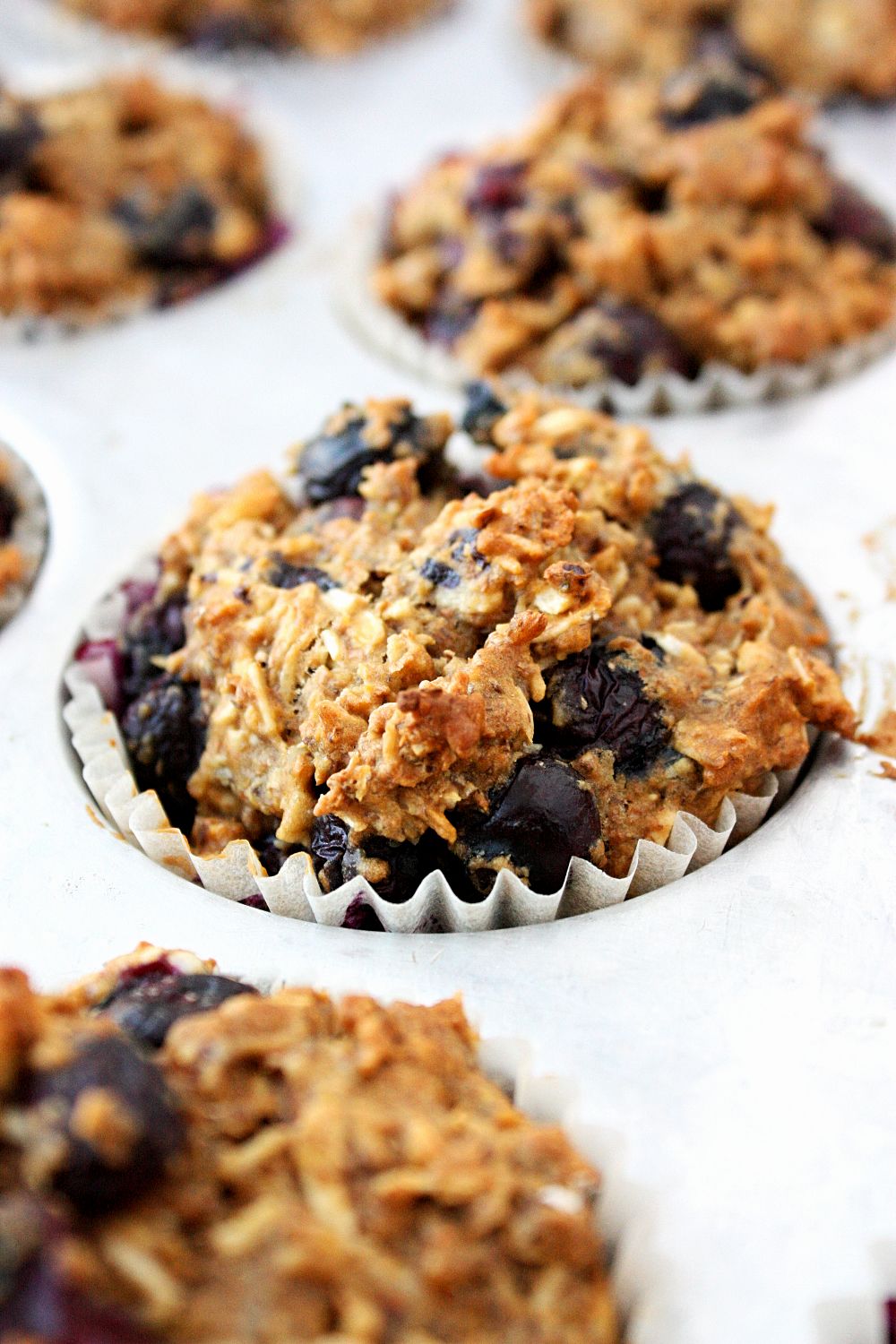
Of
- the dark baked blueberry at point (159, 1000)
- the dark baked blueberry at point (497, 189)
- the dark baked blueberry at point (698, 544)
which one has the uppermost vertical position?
the dark baked blueberry at point (497, 189)

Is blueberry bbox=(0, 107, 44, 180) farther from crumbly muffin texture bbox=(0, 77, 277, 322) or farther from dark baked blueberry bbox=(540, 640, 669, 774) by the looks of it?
dark baked blueberry bbox=(540, 640, 669, 774)

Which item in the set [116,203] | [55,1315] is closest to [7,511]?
[116,203]

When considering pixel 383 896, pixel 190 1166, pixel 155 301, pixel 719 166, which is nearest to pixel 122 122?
pixel 155 301

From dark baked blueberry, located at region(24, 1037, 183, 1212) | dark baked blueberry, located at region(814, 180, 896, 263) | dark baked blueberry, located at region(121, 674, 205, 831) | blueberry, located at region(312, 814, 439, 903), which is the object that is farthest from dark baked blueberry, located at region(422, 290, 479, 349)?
dark baked blueberry, located at region(24, 1037, 183, 1212)

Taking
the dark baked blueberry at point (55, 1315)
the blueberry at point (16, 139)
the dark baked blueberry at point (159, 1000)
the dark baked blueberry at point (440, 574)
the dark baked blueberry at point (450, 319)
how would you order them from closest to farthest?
the dark baked blueberry at point (55, 1315)
the dark baked blueberry at point (159, 1000)
the dark baked blueberry at point (440, 574)
the dark baked blueberry at point (450, 319)
the blueberry at point (16, 139)

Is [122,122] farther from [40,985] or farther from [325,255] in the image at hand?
[40,985]

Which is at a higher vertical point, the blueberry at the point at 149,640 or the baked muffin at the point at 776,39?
the baked muffin at the point at 776,39

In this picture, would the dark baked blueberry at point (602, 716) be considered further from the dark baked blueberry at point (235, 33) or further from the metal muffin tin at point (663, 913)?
the dark baked blueberry at point (235, 33)

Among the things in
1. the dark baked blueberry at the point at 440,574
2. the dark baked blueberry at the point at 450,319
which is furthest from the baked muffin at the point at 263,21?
the dark baked blueberry at the point at 440,574
